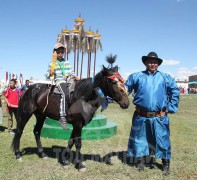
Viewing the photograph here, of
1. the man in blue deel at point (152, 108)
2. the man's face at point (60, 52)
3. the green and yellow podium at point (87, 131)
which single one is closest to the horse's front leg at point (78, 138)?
the man in blue deel at point (152, 108)

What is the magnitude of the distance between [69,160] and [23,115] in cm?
144

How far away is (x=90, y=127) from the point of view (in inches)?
315

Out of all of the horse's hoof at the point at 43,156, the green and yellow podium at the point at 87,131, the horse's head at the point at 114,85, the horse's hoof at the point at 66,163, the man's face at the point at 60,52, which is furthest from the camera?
the green and yellow podium at the point at 87,131

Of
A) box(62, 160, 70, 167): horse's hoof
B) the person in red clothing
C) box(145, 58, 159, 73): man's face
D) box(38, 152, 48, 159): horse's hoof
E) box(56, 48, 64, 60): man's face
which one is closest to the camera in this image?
box(145, 58, 159, 73): man's face

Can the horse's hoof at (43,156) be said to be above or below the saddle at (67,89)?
below

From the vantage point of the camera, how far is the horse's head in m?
4.81

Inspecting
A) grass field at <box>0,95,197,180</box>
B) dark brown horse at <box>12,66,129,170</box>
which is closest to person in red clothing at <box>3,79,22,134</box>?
grass field at <box>0,95,197,180</box>

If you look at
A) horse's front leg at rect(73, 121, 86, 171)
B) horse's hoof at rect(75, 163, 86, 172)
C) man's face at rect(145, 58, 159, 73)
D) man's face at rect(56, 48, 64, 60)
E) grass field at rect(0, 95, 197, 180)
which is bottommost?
grass field at rect(0, 95, 197, 180)

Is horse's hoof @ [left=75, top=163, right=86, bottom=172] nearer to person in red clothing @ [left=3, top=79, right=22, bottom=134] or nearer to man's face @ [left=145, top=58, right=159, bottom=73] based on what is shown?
man's face @ [left=145, top=58, right=159, bottom=73]

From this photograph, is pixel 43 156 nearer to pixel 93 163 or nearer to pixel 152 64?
pixel 93 163

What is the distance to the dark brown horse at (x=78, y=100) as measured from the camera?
4.89 metres

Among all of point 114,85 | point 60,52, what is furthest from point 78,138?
point 60,52

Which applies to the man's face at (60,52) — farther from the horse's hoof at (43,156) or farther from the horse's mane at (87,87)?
the horse's hoof at (43,156)

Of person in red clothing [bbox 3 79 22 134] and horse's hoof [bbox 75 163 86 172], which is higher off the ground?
person in red clothing [bbox 3 79 22 134]
